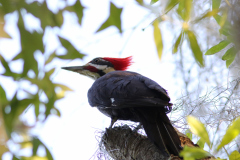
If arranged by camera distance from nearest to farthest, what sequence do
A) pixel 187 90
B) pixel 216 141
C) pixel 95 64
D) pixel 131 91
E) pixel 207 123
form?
pixel 131 91 < pixel 207 123 < pixel 216 141 < pixel 187 90 < pixel 95 64

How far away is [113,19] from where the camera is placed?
1273 millimetres

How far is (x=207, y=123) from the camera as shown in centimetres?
212

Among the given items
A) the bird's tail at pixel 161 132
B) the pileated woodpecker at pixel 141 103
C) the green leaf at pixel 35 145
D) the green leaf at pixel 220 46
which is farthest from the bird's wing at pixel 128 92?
the green leaf at pixel 35 145

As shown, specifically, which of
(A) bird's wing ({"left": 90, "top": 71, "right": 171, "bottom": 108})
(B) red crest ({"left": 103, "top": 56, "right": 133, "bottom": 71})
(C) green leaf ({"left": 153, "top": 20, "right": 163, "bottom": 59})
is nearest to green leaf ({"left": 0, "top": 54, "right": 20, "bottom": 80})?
(C) green leaf ({"left": 153, "top": 20, "right": 163, "bottom": 59})

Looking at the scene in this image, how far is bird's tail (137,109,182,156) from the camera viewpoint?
5.64ft

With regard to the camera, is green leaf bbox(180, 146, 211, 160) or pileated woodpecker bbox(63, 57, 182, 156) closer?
green leaf bbox(180, 146, 211, 160)

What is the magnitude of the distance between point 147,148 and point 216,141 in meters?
0.80

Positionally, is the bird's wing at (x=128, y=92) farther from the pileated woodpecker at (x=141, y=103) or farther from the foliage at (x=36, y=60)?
the foliage at (x=36, y=60)

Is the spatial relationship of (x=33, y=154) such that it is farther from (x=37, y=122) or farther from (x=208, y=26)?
(x=208, y=26)

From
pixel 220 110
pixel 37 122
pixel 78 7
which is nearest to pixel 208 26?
pixel 220 110

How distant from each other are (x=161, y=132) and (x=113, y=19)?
781 millimetres

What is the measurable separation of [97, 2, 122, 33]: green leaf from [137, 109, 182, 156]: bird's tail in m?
0.74

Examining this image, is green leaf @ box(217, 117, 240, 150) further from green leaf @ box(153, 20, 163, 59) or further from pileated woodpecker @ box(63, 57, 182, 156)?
pileated woodpecker @ box(63, 57, 182, 156)

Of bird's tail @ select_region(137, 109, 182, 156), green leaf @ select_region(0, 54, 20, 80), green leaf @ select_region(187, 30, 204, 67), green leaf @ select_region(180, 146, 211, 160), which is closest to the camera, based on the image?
green leaf @ select_region(180, 146, 211, 160)
